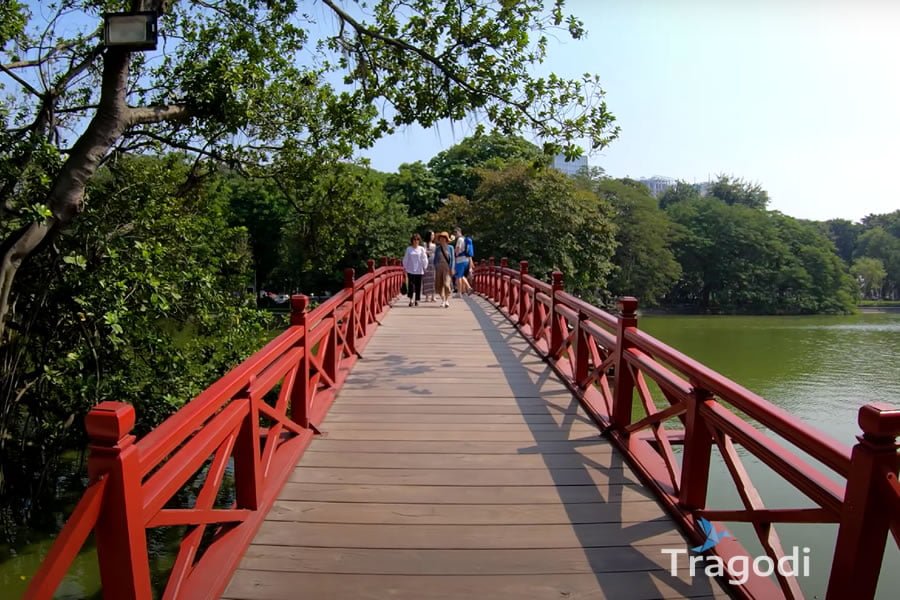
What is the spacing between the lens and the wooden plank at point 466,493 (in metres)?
3.55

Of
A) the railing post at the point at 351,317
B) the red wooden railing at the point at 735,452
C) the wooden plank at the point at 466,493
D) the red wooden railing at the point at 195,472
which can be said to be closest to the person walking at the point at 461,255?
the railing post at the point at 351,317

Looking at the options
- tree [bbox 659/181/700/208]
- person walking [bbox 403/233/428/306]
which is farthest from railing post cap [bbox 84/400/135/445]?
tree [bbox 659/181/700/208]

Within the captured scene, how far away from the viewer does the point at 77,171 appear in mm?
5738

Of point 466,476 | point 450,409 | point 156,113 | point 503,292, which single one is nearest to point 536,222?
point 503,292

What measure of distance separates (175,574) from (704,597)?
2.15 metres

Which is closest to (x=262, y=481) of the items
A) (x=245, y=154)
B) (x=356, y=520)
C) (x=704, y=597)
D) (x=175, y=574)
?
(x=356, y=520)

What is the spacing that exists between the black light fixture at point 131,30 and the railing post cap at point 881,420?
5128 mm

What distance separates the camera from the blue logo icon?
294cm

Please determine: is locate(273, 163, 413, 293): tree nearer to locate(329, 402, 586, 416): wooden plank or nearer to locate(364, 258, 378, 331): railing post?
locate(364, 258, 378, 331): railing post

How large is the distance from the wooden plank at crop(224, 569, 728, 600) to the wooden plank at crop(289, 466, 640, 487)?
1021mm

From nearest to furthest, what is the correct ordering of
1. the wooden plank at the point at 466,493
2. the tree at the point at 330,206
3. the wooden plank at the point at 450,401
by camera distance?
the wooden plank at the point at 466,493, the wooden plank at the point at 450,401, the tree at the point at 330,206

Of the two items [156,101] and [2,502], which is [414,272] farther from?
[2,502]

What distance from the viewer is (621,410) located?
14.7 feet

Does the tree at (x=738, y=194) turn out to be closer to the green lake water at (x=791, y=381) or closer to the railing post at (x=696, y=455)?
the green lake water at (x=791, y=381)
